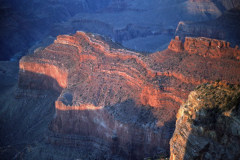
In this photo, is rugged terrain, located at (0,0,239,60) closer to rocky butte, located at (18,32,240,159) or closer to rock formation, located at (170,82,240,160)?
rocky butte, located at (18,32,240,159)

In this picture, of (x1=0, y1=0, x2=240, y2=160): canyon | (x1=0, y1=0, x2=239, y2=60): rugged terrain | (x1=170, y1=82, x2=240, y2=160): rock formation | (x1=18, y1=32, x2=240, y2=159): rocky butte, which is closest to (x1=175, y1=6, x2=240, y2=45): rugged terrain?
(x1=0, y1=0, x2=239, y2=60): rugged terrain

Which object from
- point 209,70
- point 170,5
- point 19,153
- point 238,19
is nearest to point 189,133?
point 209,70

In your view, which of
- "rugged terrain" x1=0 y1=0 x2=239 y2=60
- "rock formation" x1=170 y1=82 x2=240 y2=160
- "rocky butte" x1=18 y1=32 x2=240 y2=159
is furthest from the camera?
"rugged terrain" x1=0 y1=0 x2=239 y2=60

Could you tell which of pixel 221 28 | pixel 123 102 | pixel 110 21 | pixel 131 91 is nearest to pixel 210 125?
pixel 123 102


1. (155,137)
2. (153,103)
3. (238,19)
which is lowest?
(155,137)

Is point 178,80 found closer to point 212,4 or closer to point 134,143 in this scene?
point 134,143

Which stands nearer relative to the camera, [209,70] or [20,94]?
[209,70]

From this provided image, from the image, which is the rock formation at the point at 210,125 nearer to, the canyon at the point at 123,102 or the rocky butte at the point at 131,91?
the canyon at the point at 123,102
